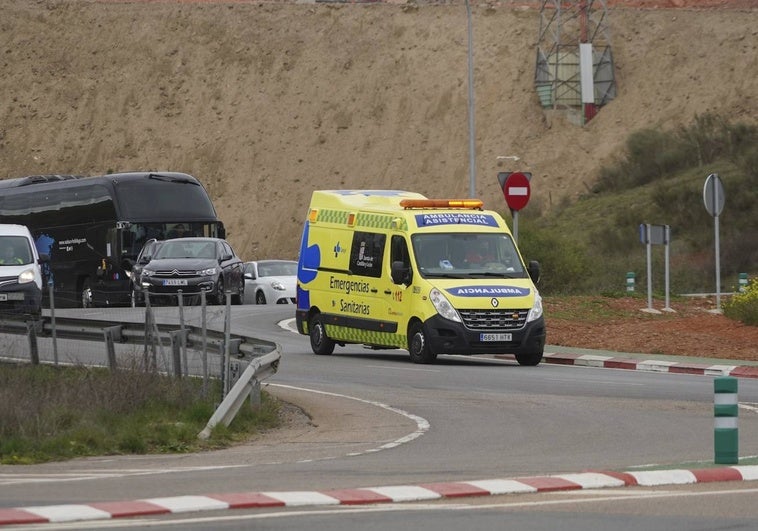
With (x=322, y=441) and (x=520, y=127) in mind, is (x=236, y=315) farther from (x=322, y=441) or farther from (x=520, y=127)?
(x=520, y=127)

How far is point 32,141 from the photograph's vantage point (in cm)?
8731

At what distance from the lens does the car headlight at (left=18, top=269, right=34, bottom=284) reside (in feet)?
92.2

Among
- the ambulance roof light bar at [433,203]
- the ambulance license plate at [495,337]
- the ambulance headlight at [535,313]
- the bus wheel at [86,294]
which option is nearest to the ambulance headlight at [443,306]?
the ambulance license plate at [495,337]

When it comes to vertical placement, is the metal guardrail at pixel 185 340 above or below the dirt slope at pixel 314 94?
below

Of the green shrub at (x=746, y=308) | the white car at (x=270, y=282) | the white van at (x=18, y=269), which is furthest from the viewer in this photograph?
the white car at (x=270, y=282)

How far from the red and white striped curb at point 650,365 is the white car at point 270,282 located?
56.0 ft

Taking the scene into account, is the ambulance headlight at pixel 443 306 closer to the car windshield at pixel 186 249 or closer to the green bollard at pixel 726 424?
the green bollard at pixel 726 424

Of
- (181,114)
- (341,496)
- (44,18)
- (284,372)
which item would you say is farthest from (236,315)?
(44,18)

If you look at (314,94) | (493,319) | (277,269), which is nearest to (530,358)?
(493,319)

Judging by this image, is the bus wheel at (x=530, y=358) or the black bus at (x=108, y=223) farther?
the black bus at (x=108, y=223)

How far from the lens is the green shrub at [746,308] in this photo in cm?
2955

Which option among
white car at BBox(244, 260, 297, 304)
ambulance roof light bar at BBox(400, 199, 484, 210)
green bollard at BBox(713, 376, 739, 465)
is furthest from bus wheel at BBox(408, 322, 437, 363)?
white car at BBox(244, 260, 297, 304)

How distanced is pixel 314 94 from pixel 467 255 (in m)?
61.6

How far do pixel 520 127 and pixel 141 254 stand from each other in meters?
43.2
